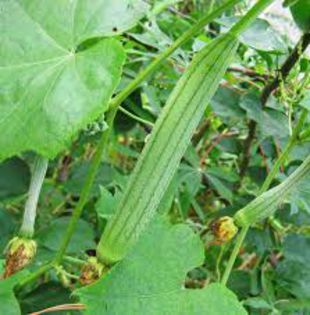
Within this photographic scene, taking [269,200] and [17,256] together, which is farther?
[269,200]

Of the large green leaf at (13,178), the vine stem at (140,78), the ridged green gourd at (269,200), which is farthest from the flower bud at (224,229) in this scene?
the large green leaf at (13,178)

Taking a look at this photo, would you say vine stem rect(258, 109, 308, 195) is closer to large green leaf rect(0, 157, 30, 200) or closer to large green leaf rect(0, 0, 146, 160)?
large green leaf rect(0, 0, 146, 160)

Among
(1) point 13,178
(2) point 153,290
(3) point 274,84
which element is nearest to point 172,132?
(2) point 153,290

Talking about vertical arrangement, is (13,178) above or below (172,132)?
below

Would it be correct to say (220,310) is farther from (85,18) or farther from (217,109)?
(217,109)

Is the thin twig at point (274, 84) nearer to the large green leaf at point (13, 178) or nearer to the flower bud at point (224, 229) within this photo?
the flower bud at point (224, 229)

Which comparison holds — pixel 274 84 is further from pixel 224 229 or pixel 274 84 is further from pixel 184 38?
pixel 184 38

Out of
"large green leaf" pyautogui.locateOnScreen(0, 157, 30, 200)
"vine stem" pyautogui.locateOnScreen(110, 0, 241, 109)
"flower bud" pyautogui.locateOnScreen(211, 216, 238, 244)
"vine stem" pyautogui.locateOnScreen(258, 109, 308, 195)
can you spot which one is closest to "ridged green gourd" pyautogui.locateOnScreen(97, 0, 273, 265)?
"vine stem" pyautogui.locateOnScreen(110, 0, 241, 109)
